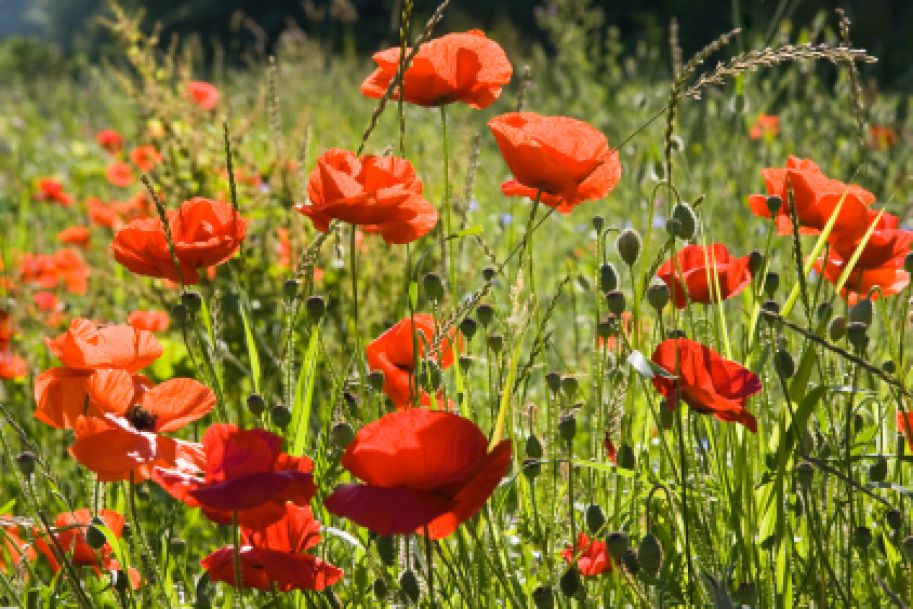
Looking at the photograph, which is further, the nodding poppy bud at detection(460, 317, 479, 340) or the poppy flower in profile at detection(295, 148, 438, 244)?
the nodding poppy bud at detection(460, 317, 479, 340)

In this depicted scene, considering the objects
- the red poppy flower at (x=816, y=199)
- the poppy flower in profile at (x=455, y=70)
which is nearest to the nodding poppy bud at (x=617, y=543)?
the red poppy flower at (x=816, y=199)

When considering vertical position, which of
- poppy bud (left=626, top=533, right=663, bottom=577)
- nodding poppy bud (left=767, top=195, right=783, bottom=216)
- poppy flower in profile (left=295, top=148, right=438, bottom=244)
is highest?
poppy flower in profile (left=295, top=148, right=438, bottom=244)

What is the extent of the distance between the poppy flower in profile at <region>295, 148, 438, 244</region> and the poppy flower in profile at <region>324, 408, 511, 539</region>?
0.32 metres

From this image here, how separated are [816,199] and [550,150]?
346 mm

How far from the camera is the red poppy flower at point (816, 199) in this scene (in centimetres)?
129

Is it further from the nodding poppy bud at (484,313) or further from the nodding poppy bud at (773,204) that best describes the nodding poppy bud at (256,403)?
the nodding poppy bud at (773,204)

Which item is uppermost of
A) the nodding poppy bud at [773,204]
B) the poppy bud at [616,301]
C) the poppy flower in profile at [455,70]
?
the poppy flower in profile at [455,70]

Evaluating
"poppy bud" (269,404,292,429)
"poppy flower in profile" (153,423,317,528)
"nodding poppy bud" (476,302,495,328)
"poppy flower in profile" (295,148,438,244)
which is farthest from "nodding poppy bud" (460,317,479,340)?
"poppy flower in profile" (153,423,317,528)

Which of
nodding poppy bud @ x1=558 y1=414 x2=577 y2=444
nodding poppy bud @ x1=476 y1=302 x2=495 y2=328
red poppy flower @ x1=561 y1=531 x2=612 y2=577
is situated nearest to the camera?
nodding poppy bud @ x1=558 y1=414 x2=577 y2=444

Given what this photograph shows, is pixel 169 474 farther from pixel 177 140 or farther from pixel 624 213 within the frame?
pixel 624 213

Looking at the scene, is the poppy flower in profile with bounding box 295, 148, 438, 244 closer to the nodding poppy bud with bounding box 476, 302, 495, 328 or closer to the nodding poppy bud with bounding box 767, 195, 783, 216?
the nodding poppy bud with bounding box 476, 302, 495, 328

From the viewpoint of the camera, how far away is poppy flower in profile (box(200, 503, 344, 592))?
1.01 metres

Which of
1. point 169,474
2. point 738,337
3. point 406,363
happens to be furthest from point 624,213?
point 169,474

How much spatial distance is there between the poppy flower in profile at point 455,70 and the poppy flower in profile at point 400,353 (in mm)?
276
